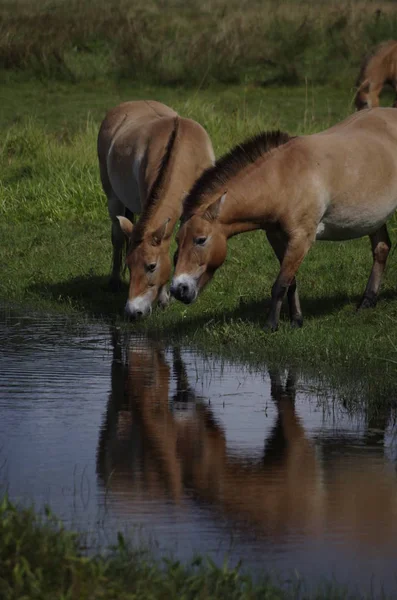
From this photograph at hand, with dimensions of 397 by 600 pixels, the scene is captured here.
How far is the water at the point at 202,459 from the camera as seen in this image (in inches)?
210

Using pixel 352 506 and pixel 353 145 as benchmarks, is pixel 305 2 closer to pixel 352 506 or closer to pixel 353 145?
pixel 353 145

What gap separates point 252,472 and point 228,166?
12.1 feet

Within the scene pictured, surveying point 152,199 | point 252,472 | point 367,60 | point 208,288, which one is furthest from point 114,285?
point 367,60

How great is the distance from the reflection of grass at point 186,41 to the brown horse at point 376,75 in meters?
6.74

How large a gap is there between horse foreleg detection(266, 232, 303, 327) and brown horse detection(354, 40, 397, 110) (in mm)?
8551

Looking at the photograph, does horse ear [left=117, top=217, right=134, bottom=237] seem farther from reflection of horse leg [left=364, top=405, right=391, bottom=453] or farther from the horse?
reflection of horse leg [left=364, top=405, right=391, bottom=453]

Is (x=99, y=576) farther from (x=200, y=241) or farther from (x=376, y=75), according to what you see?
(x=376, y=75)

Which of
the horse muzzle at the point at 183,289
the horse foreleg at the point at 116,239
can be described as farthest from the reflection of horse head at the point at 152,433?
the horse foreleg at the point at 116,239

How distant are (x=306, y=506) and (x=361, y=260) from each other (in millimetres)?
6640

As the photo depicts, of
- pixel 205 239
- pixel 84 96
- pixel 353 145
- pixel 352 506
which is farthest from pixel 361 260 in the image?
pixel 84 96

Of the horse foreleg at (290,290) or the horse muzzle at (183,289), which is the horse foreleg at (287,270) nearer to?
the horse foreleg at (290,290)

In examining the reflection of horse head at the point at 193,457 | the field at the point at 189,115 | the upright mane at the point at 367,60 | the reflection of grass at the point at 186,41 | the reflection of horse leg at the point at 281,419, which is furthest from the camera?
the reflection of grass at the point at 186,41

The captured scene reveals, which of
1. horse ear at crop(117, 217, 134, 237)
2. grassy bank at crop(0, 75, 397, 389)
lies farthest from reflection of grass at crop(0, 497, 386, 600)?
horse ear at crop(117, 217, 134, 237)

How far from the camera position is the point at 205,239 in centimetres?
942
